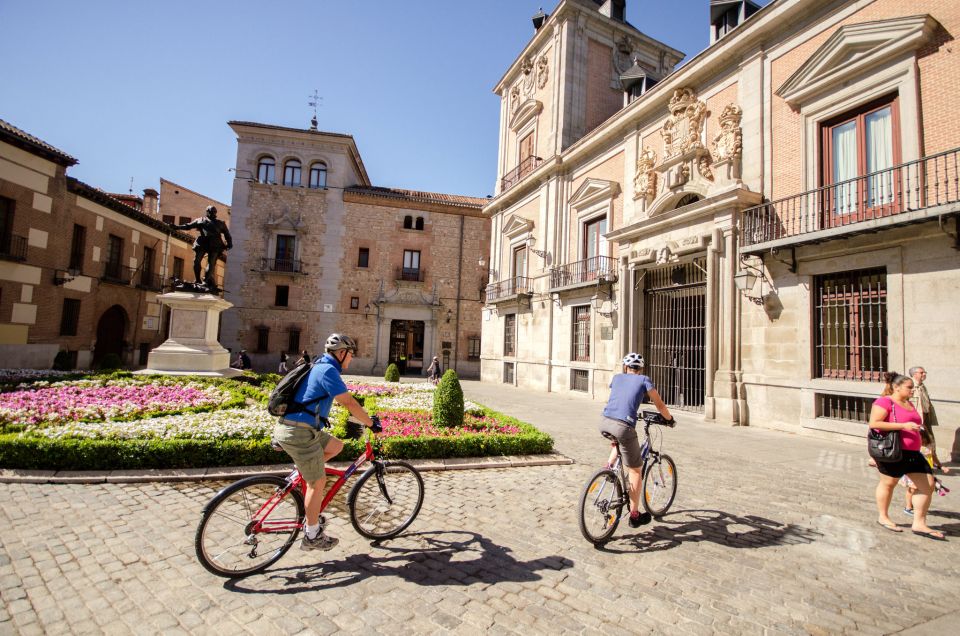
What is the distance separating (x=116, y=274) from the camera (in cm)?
2409

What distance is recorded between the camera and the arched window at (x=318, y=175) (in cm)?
3128

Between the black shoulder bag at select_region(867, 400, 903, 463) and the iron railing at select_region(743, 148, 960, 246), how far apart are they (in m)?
5.95

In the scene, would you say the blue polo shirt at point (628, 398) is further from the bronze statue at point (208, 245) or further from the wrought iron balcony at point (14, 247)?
the wrought iron balcony at point (14, 247)

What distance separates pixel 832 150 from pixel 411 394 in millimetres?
12576

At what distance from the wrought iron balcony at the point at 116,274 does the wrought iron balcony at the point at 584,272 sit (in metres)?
22.2

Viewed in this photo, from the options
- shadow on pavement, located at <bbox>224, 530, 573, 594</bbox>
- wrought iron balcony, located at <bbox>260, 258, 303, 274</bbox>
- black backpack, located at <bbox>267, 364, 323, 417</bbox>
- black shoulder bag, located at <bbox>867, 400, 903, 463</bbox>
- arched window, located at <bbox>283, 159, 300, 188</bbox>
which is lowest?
shadow on pavement, located at <bbox>224, 530, 573, 594</bbox>

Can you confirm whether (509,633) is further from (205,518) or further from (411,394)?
(411,394)

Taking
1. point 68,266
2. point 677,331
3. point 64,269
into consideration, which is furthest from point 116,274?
point 677,331

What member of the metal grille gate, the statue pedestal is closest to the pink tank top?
the metal grille gate

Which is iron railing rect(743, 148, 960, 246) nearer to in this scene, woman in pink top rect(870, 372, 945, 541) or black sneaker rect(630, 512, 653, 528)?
woman in pink top rect(870, 372, 945, 541)

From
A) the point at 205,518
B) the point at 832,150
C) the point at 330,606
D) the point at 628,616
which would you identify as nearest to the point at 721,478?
the point at 628,616

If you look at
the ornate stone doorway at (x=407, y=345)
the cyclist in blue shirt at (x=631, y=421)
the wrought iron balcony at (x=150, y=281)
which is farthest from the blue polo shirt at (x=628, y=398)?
the wrought iron balcony at (x=150, y=281)

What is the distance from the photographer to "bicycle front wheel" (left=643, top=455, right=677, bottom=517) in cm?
496

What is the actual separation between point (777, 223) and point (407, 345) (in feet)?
101
